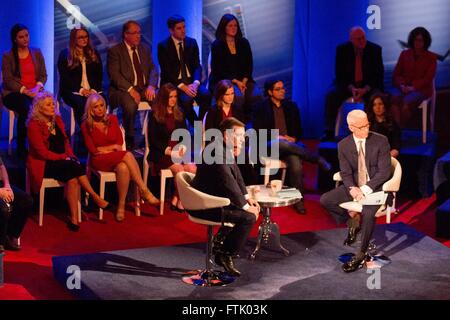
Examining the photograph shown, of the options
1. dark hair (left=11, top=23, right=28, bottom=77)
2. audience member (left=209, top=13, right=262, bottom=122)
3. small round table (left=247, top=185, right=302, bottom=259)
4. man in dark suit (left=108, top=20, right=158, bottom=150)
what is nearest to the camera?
small round table (left=247, top=185, right=302, bottom=259)

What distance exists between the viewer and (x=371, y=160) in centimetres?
666

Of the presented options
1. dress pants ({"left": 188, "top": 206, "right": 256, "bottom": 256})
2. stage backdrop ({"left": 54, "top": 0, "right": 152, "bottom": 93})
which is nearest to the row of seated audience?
stage backdrop ({"left": 54, "top": 0, "right": 152, "bottom": 93})

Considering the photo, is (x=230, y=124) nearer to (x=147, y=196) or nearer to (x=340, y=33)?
(x=147, y=196)

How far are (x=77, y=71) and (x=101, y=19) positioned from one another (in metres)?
1.47

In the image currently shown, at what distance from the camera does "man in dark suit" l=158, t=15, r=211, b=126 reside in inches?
354

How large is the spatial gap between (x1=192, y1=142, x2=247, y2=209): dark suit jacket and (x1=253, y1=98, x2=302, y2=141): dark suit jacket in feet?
8.02

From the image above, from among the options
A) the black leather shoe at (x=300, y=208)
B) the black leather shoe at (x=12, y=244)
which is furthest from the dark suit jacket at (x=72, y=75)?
the black leather shoe at (x=300, y=208)

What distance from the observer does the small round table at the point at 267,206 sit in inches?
256

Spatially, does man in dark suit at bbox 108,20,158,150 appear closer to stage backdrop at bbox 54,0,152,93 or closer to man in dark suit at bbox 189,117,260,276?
stage backdrop at bbox 54,0,152,93

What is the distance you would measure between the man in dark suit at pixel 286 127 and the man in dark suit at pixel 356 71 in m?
0.74

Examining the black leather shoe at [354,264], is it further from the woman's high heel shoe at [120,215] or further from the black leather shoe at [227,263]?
the woman's high heel shoe at [120,215]

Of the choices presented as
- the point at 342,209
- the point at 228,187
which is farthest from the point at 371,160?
the point at 228,187

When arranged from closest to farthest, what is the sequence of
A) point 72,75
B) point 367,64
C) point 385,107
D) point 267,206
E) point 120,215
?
point 267,206 < point 120,215 < point 385,107 < point 72,75 < point 367,64

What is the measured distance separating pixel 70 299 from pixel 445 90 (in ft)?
20.8
